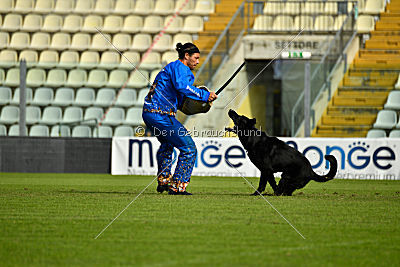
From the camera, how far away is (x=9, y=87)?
21.4m

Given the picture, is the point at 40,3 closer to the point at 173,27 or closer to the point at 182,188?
the point at 173,27

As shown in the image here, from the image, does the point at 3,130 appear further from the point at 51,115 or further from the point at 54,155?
the point at 54,155

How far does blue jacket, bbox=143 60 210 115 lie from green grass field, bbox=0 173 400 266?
1.20 meters

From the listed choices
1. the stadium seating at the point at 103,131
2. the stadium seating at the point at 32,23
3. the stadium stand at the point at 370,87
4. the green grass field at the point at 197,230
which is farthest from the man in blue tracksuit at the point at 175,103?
the stadium seating at the point at 32,23

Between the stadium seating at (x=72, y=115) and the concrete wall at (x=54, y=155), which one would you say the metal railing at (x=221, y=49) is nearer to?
the concrete wall at (x=54, y=155)

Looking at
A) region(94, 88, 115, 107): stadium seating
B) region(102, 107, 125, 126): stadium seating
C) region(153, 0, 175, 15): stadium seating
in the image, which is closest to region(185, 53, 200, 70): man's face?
region(102, 107, 125, 126): stadium seating

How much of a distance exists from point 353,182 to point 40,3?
46.0 ft

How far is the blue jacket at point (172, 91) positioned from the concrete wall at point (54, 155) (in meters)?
7.37

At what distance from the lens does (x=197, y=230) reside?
21.4 feet

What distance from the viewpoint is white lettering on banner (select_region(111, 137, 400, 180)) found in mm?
15422

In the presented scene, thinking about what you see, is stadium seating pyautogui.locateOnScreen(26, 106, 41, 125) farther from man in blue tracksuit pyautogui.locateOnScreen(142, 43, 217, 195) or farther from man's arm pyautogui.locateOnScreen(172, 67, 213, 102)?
man's arm pyautogui.locateOnScreen(172, 67, 213, 102)

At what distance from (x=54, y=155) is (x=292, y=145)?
557 centimetres

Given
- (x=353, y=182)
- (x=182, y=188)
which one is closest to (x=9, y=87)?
(x=353, y=182)

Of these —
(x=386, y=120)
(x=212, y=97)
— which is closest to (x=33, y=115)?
(x=386, y=120)
